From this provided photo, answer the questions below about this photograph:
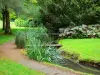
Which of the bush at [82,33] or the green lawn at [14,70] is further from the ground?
the bush at [82,33]

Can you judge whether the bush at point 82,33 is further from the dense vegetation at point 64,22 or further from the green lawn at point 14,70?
the green lawn at point 14,70

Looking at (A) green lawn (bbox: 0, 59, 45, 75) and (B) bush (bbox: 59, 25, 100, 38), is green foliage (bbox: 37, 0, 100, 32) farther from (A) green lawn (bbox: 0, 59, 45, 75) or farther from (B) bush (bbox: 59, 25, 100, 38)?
(A) green lawn (bbox: 0, 59, 45, 75)

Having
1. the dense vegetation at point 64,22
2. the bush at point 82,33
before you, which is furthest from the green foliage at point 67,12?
the bush at point 82,33

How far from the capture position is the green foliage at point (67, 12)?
99.0 feet

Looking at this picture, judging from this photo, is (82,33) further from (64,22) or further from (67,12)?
(67,12)

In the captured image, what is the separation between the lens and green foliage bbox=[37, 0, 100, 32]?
3019 centimetres

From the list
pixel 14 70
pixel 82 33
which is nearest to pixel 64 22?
pixel 82 33

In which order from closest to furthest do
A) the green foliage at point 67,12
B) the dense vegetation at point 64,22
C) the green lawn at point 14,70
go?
the green lawn at point 14,70 < the dense vegetation at point 64,22 < the green foliage at point 67,12

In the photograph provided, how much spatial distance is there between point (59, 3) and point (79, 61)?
46.2ft

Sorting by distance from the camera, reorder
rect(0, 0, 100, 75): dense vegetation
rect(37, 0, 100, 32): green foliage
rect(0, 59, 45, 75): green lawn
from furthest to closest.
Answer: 1. rect(37, 0, 100, 32): green foliage
2. rect(0, 0, 100, 75): dense vegetation
3. rect(0, 59, 45, 75): green lawn

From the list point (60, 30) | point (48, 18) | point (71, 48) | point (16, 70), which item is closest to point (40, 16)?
point (48, 18)

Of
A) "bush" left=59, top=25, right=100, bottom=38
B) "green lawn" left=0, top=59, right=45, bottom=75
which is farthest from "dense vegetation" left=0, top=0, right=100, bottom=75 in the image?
"green lawn" left=0, top=59, right=45, bottom=75

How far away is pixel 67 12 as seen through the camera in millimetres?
30375

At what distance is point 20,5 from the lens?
33312 millimetres
